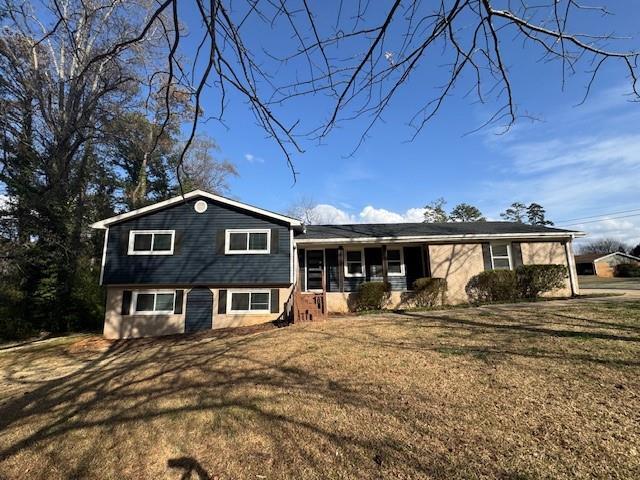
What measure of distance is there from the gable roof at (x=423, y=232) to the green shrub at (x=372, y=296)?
80.3 inches

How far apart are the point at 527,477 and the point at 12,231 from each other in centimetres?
2187

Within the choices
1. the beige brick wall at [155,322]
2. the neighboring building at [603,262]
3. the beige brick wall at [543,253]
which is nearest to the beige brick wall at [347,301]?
the beige brick wall at [155,322]

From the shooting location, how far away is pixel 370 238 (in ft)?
49.4

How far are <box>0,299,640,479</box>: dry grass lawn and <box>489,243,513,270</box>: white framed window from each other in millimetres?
6420

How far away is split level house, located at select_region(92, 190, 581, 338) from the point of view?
14.1 meters

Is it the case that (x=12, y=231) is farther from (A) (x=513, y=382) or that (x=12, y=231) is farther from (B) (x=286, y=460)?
(A) (x=513, y=382)

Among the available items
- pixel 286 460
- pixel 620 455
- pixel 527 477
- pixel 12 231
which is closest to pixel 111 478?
pixel 286 460

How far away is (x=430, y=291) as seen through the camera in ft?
47.3

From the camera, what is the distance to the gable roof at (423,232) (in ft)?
49.0

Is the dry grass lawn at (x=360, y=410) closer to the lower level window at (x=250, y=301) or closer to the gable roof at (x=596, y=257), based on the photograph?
the lower level window at (x=250, y=301)

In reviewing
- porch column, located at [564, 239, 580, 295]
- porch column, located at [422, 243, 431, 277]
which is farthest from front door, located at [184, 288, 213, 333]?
porch column, located at [564, 239, 580, 295]

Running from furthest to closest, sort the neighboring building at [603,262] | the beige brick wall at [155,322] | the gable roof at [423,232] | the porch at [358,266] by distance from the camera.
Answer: the neighboring building at [603,262] < the porch at [358,266] < the gable roof at [423,232] < the beige brick wall at [155,322]

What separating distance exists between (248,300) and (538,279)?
1234 cm

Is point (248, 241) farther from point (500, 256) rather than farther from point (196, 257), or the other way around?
point (500, 256)
